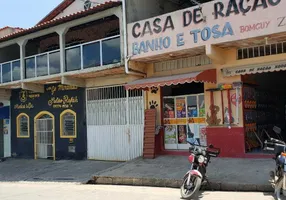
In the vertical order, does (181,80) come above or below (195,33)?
below

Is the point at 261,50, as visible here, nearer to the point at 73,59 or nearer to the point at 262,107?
the point at 262,107

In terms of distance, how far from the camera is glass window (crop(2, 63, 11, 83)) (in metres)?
18.4

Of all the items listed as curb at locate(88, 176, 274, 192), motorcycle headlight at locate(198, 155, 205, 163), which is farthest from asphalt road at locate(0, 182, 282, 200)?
motorcycle headlight at locate(198, 155, 205, 163)

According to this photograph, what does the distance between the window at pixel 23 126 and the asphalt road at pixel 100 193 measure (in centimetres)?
812

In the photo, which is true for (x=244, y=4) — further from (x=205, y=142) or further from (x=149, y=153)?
(x=149, y=153)

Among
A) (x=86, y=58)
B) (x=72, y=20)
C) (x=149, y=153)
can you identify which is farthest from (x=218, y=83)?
(x=72, y=20)

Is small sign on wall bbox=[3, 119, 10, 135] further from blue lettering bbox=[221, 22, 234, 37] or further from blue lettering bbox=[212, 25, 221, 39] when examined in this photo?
blue lettering bbox=[221, 22, 234, 37]

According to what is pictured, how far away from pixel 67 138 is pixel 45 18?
7459 mm

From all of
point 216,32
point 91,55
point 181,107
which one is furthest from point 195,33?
point 91,55

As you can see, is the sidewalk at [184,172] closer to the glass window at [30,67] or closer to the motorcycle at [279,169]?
the motorcycle at [279,169]

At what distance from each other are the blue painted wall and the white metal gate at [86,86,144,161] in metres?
0.47

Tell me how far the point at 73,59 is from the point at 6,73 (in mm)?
5009

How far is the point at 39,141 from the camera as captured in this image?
18797 millimetres

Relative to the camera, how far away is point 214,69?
41.9ft
